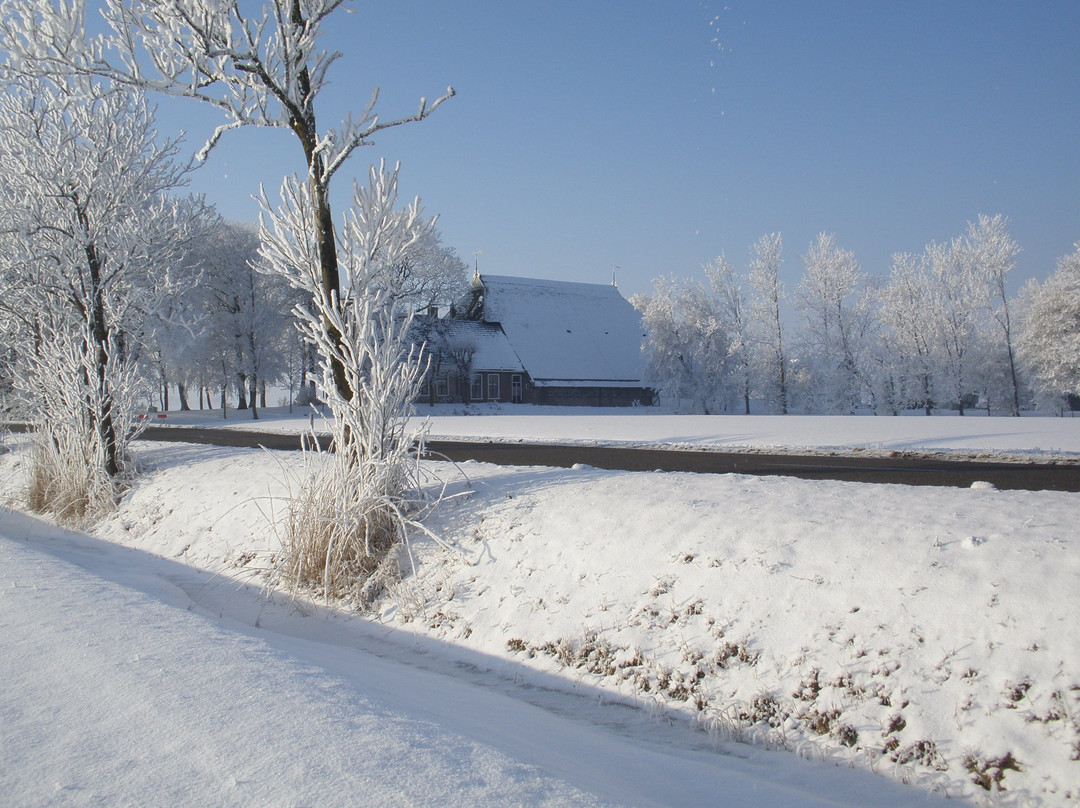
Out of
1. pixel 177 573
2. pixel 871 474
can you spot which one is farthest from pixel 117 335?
pixel 871 474

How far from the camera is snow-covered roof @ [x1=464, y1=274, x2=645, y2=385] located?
51625 mm

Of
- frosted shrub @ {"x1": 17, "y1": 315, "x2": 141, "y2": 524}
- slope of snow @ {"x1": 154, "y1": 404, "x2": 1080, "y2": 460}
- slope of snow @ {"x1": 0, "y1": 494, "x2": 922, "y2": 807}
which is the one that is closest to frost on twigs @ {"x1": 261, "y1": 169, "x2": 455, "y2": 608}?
slope of snow @ {"x1": 0, "y1": 494, "x2": 922, "y2": 807}

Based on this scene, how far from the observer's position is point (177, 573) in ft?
24.3

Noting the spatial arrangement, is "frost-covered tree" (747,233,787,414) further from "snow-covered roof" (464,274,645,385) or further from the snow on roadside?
the snow on roadside

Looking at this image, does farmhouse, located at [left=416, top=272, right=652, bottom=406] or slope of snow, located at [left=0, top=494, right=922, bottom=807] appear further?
farmhouse, located at [left=416, top=272, right=652, bottom=406]

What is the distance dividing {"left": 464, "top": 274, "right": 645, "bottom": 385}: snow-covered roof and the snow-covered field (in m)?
44.2

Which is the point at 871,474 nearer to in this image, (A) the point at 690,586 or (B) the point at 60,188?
(A) the point at 690,586

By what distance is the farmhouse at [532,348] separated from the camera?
162 ft

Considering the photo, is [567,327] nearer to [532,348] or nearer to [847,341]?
[532,348]

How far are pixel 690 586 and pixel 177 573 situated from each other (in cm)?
567

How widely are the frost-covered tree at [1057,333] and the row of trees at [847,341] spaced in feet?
9.75

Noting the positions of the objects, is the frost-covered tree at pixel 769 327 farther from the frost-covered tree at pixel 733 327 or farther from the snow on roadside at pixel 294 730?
the snow on roadside at pixel 294 730

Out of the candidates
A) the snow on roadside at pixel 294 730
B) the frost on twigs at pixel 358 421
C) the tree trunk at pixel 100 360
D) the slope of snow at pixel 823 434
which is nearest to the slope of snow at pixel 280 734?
the snow on roadside at pixel 294 730

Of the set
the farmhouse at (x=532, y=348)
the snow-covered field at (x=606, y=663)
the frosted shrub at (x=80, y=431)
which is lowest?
the snow-covered field at (x=606, y=663)
